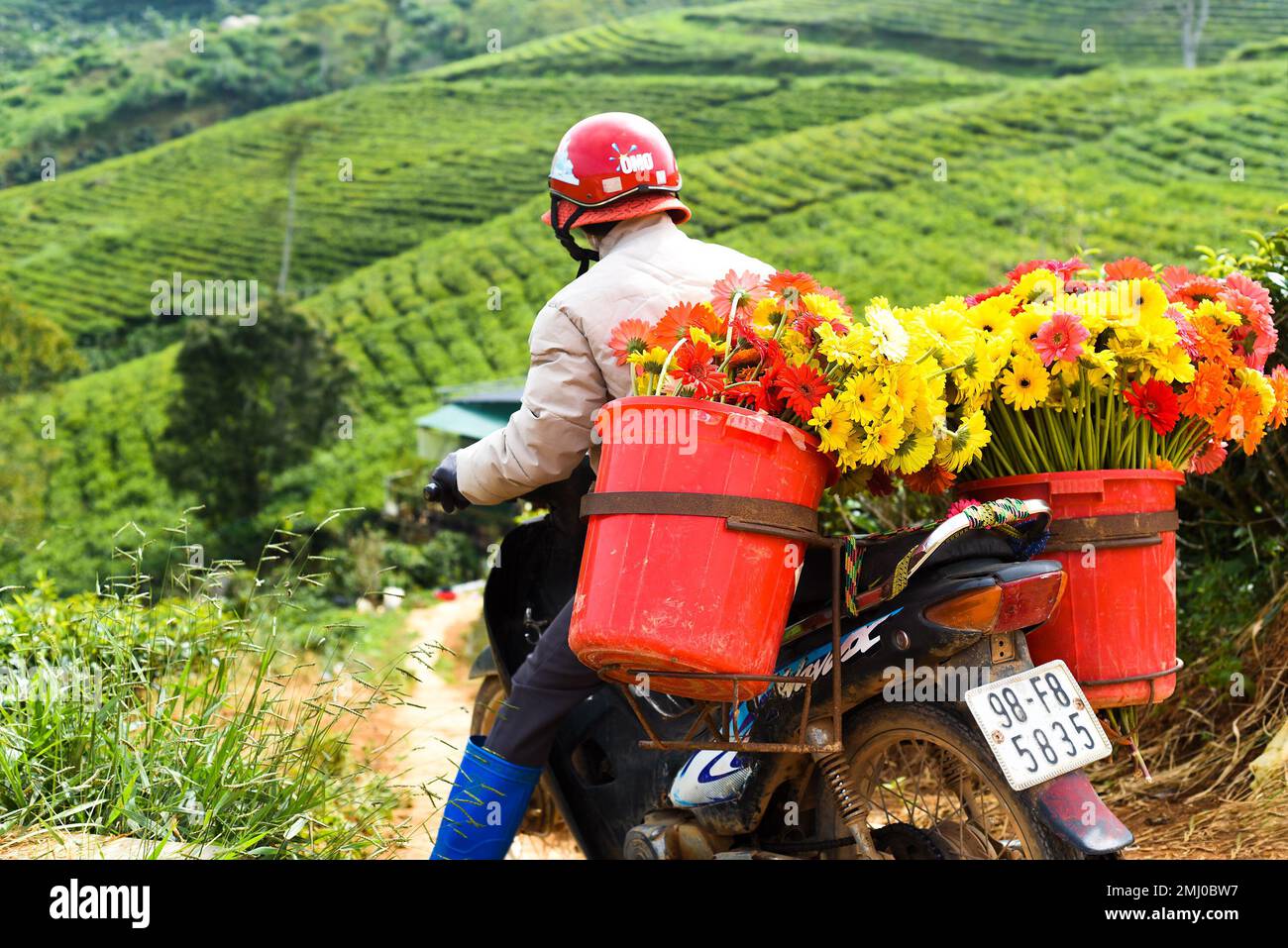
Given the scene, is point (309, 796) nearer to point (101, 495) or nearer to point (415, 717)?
point (415, 717)

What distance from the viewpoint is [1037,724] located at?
2.38 m

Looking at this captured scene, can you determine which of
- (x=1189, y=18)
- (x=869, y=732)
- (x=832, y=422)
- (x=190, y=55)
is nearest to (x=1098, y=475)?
(x=832, y=422)

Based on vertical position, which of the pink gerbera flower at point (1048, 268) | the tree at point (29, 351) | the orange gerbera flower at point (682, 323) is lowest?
the tree at point (29, 351)

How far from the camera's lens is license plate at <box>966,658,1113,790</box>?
7.65ft

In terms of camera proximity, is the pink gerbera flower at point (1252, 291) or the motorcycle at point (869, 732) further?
the pink gerbera flower at point (1252, 291)

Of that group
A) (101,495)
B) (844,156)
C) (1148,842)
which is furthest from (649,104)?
(1148,842)

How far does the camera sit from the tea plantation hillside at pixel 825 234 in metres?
22.7

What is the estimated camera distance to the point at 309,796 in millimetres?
2988

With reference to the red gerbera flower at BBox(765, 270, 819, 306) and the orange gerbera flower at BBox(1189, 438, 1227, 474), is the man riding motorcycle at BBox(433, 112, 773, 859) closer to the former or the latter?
the red gerbera flower at BBox(765, 270, 819, 306)

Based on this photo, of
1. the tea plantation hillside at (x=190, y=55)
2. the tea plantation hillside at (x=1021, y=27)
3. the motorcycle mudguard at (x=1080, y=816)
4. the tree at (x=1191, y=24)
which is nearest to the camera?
the motorcycle mudguard at (x=1080, y=816)

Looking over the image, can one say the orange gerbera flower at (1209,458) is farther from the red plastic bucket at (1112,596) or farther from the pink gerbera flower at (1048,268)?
the pink gerbera flower at (1048,268)

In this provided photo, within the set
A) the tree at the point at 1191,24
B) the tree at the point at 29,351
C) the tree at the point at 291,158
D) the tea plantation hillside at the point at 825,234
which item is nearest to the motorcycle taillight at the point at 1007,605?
the tea plantation hillside at the point at 825,234

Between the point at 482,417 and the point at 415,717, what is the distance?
6529 mm

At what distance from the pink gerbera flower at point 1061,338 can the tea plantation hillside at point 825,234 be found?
60.2 feet
